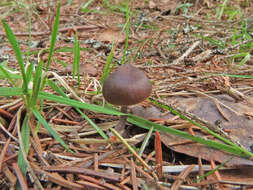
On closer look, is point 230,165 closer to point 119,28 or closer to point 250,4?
point 119,28

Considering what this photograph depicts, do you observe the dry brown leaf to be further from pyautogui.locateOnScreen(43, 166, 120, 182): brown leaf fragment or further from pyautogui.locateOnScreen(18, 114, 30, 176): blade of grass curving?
pyautogui.locateOnScreen(43, 166, 120, 182): brown leaf fragment

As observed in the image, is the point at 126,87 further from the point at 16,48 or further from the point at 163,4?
the point at 163,4

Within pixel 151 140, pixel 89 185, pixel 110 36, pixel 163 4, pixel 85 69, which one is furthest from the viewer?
pixel 163 4

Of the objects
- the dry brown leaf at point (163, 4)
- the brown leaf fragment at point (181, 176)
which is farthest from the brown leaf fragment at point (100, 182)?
the dry brown leaf at point (163, 4)

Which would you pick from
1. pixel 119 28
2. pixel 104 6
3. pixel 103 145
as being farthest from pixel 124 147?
pixel 104 6

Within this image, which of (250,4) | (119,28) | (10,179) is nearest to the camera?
(10,179)

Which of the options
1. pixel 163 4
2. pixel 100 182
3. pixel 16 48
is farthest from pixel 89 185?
pixel 163 4

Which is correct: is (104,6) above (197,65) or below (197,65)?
above

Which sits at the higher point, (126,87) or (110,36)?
(110,36)
